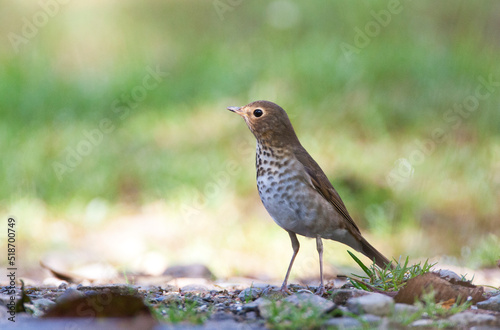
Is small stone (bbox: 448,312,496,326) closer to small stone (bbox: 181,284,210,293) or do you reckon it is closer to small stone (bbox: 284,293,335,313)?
small stone (bbox: 284,293,335,313)

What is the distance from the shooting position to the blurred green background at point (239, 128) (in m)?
7.18

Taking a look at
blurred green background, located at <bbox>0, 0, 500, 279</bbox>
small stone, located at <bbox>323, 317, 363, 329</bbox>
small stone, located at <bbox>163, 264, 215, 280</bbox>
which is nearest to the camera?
small stone, located at <bbox>323, 317, 363, 329</bbox>

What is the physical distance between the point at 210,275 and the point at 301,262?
1.28m

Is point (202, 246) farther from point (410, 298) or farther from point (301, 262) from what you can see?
point (410, 298)

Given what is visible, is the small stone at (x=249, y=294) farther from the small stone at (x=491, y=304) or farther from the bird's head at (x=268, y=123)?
the small stone at (x=491, y=304)

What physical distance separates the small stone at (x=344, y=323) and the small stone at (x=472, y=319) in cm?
48

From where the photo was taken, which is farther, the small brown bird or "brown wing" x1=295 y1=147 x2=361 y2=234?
"brown wing" x1=295 y1=147 x2=361 y2=234

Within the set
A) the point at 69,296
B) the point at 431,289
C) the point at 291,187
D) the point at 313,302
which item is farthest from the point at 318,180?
the point at 69,296

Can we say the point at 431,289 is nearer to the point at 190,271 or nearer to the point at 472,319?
the point at 472,319

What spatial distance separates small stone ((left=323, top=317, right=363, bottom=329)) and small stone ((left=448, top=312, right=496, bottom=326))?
48 cm

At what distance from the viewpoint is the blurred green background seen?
7.18 m

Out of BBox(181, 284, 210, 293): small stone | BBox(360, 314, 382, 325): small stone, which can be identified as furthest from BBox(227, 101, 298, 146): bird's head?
BBox(360, 314, 382, 325): small stone

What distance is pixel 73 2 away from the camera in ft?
37.6

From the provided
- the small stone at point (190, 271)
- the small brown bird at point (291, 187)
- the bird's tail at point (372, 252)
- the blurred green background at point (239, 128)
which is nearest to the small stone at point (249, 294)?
the small brown bird at point (291, 187)
